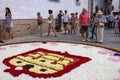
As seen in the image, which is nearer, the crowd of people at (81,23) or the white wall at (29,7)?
the crowd of people at (81,23)

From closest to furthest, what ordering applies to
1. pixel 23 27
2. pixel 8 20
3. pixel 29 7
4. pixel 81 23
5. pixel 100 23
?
1. pixel 100 23
2. pixel 81 23
3. pixel 8 20
4. pixel 23 27
5. pixel 29 7

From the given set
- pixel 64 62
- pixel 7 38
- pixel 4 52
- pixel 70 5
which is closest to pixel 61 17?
pixel 70 5

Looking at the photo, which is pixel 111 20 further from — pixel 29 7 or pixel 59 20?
pixel 29 7

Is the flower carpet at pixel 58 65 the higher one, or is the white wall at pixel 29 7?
the white wall at pixel 29 7

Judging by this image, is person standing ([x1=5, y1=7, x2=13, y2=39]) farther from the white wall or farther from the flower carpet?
the flower carpet

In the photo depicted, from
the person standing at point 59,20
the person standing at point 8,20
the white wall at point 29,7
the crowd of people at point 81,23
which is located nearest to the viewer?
the crowd of people at point 81,23

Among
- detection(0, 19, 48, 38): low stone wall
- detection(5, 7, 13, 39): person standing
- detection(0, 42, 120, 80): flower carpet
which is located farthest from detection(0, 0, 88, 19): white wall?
detection(0, 42, 120, 80): flower carpet

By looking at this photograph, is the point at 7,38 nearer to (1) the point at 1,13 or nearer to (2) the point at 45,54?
(1) the point at 1,13

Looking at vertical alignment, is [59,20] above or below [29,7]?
below

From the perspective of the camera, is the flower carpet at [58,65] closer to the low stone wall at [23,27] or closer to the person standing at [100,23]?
the person standing at [100,23]

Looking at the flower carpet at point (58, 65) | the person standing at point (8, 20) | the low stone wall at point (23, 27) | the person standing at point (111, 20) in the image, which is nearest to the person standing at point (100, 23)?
the flower carpet at point (58, 65)

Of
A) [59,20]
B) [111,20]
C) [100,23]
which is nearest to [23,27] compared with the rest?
[59,20]

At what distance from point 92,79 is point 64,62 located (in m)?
1.55

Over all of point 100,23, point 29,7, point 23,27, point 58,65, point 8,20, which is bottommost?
point 58,65
